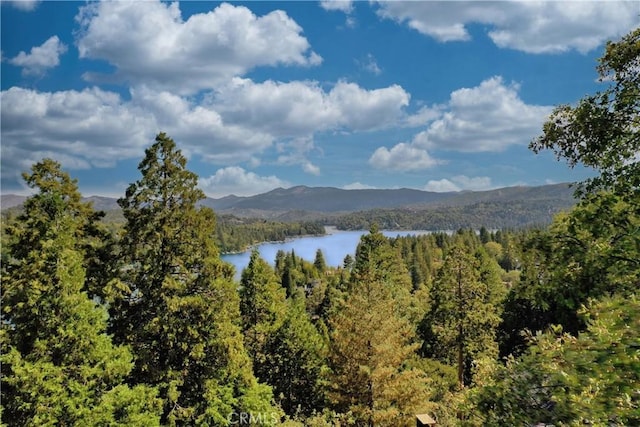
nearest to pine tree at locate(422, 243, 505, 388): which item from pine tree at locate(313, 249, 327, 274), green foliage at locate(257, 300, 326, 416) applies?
green foliage at locate(257, 300, 326, 416)

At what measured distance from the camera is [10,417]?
1128 centimetres

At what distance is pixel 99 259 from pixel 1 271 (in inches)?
107

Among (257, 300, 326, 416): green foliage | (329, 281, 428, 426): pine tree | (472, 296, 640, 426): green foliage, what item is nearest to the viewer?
(472, 296, 640, 426): green foliage

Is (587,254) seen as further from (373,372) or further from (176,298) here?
(373,372)

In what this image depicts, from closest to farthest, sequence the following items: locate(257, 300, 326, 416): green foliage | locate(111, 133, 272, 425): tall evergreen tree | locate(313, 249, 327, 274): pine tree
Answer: locate(111, 133, 272, 425): tall evergreen tree < locate(257, 300, 326, 416): green foliage < locate(313, 249, 327, 274): pine tree

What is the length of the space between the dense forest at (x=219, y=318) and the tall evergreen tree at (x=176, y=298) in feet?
0.15

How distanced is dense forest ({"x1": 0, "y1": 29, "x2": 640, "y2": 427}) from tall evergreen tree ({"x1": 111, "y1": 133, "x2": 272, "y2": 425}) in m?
0.05

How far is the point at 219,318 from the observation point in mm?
14344

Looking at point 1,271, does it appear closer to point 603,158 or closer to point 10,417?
point 10,417

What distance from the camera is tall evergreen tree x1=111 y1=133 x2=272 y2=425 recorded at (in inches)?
552

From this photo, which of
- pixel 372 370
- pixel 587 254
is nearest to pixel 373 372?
pixel 372 370

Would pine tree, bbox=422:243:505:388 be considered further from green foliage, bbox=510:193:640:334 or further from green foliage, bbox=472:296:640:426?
green foliage, bbox=472:296:640:426

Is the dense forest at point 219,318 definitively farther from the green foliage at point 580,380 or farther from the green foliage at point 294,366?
the green foliage at point 294,366

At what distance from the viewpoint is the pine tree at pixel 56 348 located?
11.0 m
